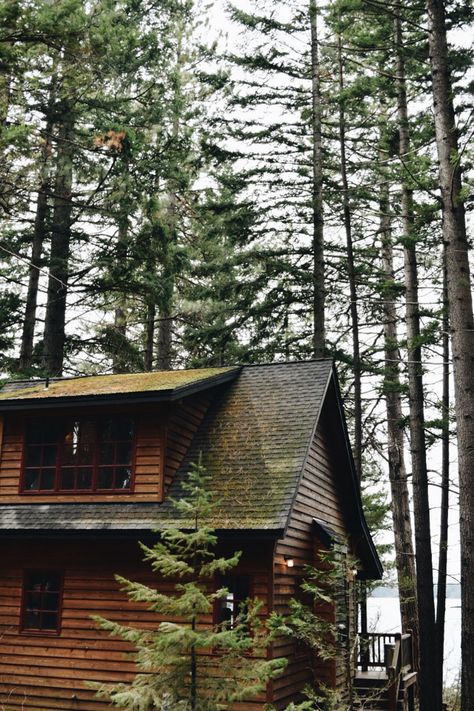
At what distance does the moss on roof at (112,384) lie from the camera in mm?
12109

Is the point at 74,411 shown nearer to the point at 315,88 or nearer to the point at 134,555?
the point at 134,555

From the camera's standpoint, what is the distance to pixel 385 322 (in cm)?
1912

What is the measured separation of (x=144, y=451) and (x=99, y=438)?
3.21 feet

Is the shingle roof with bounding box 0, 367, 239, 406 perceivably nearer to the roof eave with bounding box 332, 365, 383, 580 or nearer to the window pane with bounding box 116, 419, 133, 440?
the window pane with bounding box 116, 419, 133, 440

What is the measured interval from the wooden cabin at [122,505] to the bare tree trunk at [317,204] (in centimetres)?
456

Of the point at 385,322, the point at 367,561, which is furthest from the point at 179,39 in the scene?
the point at 367,561

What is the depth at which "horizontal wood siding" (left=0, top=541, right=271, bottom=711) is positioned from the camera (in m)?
10.9

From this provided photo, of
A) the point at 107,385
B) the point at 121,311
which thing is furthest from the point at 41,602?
the point at 121,311

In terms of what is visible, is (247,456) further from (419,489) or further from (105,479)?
(419,489)

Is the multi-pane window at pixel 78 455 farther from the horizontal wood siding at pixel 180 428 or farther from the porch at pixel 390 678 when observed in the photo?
the porch at pixel 390 678

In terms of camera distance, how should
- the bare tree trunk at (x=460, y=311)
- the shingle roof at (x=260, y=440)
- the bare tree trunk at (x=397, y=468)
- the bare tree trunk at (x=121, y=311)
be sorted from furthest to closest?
the bare tree trunk at (x=121, y=311), the bare tree trunk at (x=397, y=468), the shingle roof at (x=260, y=440), the bare tree trunk at (x=460, y=311)

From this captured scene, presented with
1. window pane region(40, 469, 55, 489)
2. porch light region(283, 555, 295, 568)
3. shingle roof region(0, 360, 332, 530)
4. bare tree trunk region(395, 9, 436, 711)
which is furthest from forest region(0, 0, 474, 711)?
window pane region(40, 469, 55, 489)

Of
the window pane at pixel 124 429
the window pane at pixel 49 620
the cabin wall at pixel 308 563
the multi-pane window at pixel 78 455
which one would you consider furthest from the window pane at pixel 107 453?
the cabin wall at pixel 308 563

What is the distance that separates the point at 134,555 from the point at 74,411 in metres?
2.88
